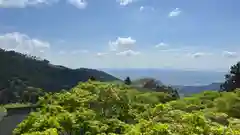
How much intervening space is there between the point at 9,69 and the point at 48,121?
475 ft

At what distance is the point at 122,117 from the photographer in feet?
74.0

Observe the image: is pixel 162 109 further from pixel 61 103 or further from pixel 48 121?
pixel 61 103

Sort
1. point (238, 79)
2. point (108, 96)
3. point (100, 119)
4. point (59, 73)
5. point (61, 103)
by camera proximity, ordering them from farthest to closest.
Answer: point (59, 73) < point (238, 79) < point (61, 103) < point (108, 96) < point (100, 119)

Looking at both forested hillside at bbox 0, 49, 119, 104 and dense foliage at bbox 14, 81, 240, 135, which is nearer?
dense foliage at bbox 14, 81, 240, 135

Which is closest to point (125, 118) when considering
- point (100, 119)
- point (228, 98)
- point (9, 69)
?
point (100, 119)

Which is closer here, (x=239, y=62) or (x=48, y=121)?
(x=48, y=121)

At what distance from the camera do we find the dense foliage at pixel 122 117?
10305mm

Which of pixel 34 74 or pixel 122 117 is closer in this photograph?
pixel 122 117

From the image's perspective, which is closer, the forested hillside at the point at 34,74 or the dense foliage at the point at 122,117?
the dense foliage at the point at 122,117

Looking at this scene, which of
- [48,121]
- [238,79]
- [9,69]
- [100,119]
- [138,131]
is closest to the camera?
[138,131]

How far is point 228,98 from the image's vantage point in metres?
22.7

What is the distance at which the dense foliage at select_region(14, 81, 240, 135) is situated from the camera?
10305mm

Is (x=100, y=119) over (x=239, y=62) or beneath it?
beneath

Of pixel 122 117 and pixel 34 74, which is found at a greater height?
pixel 34 74
